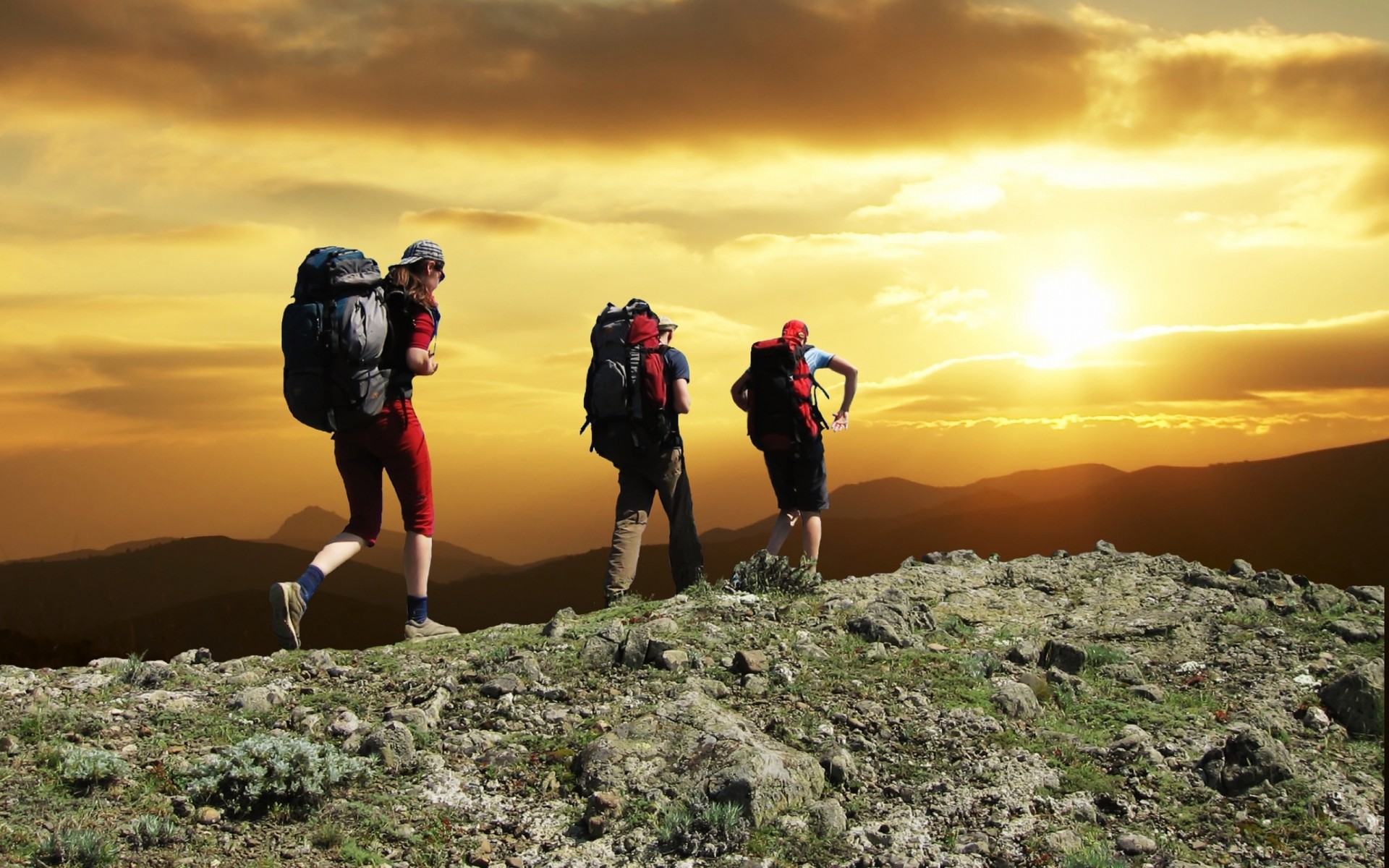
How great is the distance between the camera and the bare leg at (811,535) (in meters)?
12.5

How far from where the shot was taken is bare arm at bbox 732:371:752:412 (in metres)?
12.5

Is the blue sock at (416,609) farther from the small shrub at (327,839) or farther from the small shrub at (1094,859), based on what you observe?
the small shrub at (1094,859)

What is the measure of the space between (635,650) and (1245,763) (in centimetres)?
417

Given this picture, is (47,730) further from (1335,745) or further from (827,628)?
(1335,745)

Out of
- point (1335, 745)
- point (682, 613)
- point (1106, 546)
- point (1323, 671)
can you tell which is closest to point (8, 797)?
point (682, 613)

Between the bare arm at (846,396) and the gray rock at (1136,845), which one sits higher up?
the bare arm at (846,396)

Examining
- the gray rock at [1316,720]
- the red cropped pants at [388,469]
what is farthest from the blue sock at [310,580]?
the gray rock at [1316,720]

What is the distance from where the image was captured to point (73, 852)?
5.99 m

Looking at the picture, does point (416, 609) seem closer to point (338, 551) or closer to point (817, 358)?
point (338, 551)

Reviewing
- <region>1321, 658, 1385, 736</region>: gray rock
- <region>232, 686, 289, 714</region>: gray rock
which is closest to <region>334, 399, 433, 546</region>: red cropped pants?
<region>232, 686, 289, 714</region>: gray rock

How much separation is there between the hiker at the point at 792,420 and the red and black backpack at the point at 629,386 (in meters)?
1.10

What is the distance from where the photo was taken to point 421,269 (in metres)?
10.2

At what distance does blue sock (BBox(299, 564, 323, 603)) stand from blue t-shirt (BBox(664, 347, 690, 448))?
3.69 meters

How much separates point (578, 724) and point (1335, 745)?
5420 mm
